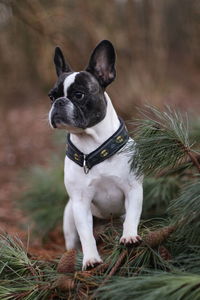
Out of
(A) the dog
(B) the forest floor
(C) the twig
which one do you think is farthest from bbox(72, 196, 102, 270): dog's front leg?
(B) the forest floor

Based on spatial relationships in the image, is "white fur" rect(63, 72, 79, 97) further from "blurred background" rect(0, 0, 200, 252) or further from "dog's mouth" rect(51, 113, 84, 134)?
"blurred background" rect(0, 0, 200, 252)

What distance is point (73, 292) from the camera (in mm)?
1416

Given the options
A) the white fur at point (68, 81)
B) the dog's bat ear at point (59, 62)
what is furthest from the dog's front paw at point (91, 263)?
the dog's bat ear at point (59, 62)

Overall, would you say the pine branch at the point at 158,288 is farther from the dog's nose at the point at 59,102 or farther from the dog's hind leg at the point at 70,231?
the dog's hind leg at the point at 70,231

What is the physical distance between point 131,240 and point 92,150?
1.15ft

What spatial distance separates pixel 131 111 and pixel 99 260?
3.08 metres

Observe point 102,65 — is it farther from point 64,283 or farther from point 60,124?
point 64,283

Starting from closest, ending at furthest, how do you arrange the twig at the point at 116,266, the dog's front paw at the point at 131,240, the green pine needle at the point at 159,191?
the twig at the point at 116,266 < the dog's front paw at the point at 131,240 < the green pine needle at the point at 159,191

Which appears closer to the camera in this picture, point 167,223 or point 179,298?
point 179,298

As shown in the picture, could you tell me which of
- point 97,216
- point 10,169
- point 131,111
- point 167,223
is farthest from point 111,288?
point 10,169

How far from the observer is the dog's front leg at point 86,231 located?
1.57m

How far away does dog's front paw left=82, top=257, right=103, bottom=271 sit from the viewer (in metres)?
1.54

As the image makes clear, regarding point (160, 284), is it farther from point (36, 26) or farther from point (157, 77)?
point (157, 77)

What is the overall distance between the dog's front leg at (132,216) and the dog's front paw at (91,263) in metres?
0.11
